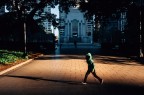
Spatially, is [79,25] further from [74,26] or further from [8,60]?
[8,60]

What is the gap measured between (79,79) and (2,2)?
30882 mm

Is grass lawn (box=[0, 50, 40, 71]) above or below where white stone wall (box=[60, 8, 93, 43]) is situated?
below

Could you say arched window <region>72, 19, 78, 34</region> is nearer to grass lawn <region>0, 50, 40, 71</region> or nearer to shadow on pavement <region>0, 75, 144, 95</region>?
grass lawn <region>0, 50, 40, 71</region>

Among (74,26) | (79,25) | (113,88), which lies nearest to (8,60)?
(113,88)

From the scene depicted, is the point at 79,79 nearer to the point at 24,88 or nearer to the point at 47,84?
the point at 47,84

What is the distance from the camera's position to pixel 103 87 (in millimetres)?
13367

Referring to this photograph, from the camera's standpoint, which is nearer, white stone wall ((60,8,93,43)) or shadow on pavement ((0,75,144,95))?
shadow on pavement ((0,75,144,95))

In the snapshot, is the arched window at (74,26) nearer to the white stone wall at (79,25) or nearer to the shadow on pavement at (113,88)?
the white stone wall at (79,25)

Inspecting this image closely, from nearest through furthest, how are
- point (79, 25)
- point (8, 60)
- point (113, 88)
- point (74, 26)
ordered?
point (113, 88)
point (8, 60)
point (79, 25)
point (74, 26)

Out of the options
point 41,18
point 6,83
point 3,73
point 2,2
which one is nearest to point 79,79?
point 6,83

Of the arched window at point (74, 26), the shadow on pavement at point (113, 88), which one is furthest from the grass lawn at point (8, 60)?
the arched window at point (74, 26)

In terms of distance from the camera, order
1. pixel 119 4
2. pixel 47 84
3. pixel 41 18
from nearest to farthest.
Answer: pixel 47 84 < pixel 119 4 < pixel 41 18

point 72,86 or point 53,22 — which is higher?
point 53,22

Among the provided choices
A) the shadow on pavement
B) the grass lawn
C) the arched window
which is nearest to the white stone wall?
the arched window
